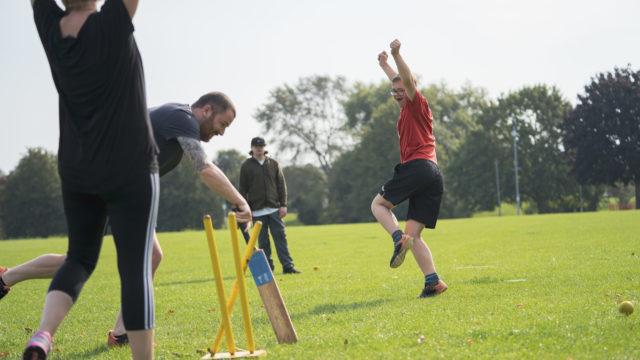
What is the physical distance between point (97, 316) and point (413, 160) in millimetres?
3983

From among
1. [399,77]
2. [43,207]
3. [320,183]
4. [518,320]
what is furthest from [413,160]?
[43,207]

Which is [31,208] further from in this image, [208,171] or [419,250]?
[208,171]

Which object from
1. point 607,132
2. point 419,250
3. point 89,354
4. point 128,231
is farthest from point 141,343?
point 607,132

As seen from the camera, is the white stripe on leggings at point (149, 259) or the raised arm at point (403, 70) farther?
the raised arm at point (403, 70)

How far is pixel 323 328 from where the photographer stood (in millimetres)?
4738

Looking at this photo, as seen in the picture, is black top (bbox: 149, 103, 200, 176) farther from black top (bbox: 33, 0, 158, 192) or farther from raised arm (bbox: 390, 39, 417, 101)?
raised arm (bbox: 390, 39, 417, 101)

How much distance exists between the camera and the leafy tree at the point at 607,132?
171 feet

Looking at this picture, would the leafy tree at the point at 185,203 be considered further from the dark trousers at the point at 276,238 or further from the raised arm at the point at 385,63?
the raised arm at the point at 385,63

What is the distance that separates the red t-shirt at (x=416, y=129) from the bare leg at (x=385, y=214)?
0.54 m

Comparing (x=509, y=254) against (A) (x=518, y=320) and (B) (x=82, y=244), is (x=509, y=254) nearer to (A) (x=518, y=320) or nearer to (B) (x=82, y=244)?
(A) (x=518, y=320)

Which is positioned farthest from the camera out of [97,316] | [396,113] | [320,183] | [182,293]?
[320,183]

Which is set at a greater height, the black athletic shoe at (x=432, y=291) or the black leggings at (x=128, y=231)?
the black leggings at (x=128, y=231)

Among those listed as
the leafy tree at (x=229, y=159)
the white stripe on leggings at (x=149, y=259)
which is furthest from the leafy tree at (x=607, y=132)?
the leafy tree at (x=229, y=159)

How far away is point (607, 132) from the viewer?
175 feet
